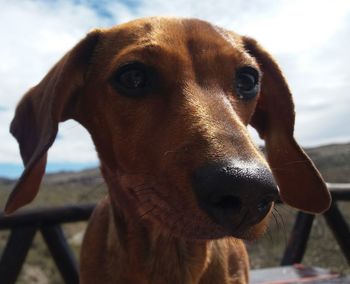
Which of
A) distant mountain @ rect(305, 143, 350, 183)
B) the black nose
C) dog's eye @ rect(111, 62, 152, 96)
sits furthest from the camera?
distant mountain @ rect(305, 143, 350, 183)

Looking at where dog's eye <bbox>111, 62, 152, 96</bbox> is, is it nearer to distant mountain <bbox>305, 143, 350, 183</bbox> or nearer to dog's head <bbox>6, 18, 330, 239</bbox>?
dog's head <bbox>6, 18, 330, 239</bbox>

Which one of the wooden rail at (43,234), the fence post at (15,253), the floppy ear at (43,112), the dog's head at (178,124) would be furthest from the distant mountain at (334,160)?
the floppy ear at (43,112)

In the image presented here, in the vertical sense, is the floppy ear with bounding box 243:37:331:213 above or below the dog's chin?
above

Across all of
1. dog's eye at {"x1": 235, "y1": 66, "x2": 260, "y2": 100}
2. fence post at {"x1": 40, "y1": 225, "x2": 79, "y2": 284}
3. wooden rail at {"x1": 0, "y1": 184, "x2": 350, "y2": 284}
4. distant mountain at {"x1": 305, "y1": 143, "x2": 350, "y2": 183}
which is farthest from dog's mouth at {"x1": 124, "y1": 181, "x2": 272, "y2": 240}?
distant mountain at {"x1": 305, "y1": 143, "x2": 350, "y2": 183}

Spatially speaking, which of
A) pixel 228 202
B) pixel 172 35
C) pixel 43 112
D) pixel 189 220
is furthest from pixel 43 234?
pixel 228 202

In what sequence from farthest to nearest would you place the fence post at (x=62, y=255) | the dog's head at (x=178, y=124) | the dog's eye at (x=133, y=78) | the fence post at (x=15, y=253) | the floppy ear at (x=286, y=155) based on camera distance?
the fence post at (x=62, y=255) < the fence post at (x=15, y=253) < the floppy ear at (x=286, y=155) < the dog's eye at (x=133, y=78) < the dog's head at (x=178, y=124)

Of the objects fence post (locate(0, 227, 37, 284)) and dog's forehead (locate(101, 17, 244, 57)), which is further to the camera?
fence post (locate(0, 227, 37, 284))

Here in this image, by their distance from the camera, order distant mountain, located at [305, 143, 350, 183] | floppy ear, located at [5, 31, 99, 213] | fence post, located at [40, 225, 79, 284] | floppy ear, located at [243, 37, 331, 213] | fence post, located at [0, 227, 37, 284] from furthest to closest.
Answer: distant mountain, located at [305, 143, 350, 183] → fence post, located at [40, 225, 79, 284] → fence post, located at [0, 227, 37, 284] → floppy ear, located at [243, 37, 331, 213] → floppy ear, located at [5, 31, 99, 213]

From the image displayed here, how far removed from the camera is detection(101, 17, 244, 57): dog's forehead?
239 cm

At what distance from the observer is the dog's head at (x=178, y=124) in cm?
173

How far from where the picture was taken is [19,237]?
11.8ft

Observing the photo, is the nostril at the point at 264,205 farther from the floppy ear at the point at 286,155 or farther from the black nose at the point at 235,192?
the floppy ear at the point at 286,155

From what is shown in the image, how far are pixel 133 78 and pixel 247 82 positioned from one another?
584 millimetres

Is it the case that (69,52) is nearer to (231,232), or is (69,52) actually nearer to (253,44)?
(253,44)
